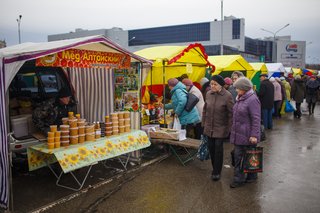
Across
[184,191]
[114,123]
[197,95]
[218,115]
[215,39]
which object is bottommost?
[184,191]

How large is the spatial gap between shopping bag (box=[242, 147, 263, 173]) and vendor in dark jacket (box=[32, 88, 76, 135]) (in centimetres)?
335

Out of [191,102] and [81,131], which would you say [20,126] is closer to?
[81,131]

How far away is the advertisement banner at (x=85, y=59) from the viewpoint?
177 inches

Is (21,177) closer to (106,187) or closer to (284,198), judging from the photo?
(106,187)

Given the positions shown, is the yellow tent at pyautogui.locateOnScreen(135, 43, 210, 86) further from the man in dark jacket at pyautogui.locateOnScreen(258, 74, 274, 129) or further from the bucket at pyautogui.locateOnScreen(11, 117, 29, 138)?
the bucket at pyautogui.locateOnScreen(11, 117, 29, 138)

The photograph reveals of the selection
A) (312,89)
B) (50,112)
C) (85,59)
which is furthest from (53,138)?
(312,89)

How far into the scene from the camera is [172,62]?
7332 millimetres

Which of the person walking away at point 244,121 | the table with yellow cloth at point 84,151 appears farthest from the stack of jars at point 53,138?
the person walking away at point 244,121

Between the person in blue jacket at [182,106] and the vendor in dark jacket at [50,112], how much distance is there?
2252mm

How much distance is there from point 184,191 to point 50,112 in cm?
275

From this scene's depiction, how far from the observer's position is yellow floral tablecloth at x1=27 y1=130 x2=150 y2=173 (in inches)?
172

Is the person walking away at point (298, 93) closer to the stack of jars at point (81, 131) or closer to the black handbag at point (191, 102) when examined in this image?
the black handbag at point (191, 102)

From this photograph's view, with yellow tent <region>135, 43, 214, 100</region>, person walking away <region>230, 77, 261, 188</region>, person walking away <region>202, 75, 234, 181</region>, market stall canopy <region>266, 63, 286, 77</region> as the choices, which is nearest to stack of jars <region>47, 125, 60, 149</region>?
person walking away <region>202, 75, 234, 181</region>

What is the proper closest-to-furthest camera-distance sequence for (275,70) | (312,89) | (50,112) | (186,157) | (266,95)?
(50,112) → (186,157) → (266,95) → (312,89) → (275,70)
